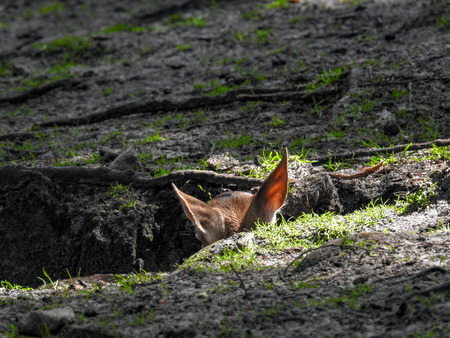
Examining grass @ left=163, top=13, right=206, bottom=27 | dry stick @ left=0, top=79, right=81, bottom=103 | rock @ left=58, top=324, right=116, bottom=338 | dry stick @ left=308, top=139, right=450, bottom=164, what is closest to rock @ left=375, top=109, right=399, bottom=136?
dry stick @ left=308, top=139, right=450, bottom=164

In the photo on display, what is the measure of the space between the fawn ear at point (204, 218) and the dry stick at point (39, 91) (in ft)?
15.8

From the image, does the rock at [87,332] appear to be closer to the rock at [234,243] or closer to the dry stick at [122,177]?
the rock at [234,243]

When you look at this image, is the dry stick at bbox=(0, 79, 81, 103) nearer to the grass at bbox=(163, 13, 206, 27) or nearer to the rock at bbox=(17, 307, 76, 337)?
the grass at bbox=(163, 13, 206, 27)

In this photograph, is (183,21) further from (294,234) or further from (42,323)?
(42,323)

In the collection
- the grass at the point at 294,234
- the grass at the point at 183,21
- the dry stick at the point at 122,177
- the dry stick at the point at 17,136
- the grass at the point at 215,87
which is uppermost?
the grass at the point at 183,21

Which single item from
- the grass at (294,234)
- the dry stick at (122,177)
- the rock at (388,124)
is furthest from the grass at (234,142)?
the grass at (294,234)

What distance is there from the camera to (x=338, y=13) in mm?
9062

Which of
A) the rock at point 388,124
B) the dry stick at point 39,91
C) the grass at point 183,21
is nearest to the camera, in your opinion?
the rock at point 388,124

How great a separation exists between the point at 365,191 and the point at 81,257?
2.47m

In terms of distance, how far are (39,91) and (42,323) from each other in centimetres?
577

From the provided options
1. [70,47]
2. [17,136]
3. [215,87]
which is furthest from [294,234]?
[70,47]

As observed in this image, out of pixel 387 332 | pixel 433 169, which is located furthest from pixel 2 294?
pixel 433 169

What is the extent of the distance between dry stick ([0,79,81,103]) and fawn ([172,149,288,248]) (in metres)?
4.68

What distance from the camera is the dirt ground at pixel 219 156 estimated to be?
3.16m
